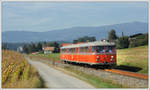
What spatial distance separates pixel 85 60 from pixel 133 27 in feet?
23.5

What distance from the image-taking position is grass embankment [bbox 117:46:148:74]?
84.6ft

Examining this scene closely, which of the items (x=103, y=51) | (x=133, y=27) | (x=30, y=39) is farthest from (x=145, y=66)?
(x=30, y=39)

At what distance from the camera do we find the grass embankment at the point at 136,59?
2577cm

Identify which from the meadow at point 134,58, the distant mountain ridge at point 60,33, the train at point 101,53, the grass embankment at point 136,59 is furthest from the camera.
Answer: the grass embankment at point 136,59

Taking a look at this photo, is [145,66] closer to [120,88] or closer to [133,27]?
[133,27]

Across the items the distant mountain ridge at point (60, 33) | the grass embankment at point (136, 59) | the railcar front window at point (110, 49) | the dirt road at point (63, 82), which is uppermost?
the distant mountain ridge at point (60, 33)

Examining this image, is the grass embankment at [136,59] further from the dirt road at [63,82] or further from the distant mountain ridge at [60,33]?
the dirt road at [63,82]

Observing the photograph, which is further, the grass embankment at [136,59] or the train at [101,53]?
the grass embankment at [136,59]

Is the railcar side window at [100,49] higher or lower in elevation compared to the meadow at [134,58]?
higher

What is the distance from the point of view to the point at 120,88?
1530cm

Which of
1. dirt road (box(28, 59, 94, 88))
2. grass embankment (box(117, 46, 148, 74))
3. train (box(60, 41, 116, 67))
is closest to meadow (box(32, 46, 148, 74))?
A: grass embankment (box(117, 46, 148, 74))

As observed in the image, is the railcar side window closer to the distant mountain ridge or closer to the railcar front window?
the railcar front window

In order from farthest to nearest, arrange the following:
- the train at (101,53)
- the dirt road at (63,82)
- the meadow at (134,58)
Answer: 1. the meadow at (134,58)
2. the train at (101,53)
3. the dirt road at (63,82)

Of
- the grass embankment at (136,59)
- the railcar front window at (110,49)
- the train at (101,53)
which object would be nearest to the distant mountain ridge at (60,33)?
the train at (101,53)
